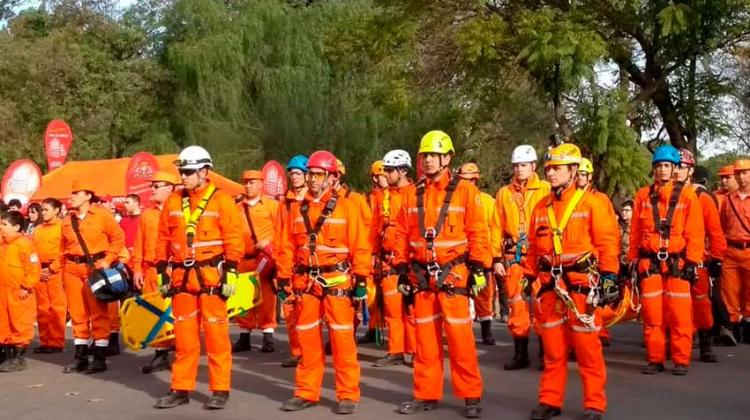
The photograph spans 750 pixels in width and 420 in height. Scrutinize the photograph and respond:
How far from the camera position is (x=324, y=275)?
321 inches

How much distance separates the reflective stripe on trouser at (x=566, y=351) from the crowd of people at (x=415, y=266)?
0.01 meters

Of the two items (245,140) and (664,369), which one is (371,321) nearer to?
(664,369)

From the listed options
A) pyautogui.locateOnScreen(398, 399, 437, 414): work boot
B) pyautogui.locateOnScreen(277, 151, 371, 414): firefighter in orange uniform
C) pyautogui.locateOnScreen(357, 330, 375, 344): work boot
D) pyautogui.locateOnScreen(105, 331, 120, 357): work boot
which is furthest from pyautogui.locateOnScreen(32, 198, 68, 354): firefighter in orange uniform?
pyautogui.locateOnScreen(398, 399, 437, 414): work boot

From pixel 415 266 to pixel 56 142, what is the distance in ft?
59.0

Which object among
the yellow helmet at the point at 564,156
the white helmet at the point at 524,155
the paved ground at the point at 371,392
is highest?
the white helmet at the point at 524,155

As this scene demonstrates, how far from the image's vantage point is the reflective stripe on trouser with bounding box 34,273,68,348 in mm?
12484

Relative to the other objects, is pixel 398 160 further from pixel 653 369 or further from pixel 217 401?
pixel 653 369

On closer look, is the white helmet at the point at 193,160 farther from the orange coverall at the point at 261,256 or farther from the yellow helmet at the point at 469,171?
the yellow helmet at the point at 469,171

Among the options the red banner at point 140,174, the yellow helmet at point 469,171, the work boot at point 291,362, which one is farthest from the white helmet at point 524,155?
the red banner at point 140,174

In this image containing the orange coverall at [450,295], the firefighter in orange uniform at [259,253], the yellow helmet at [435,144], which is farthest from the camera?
the firefighter in orange uniform at [259,253]

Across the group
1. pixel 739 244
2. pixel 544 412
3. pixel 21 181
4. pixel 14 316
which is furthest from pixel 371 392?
pixel 21 181

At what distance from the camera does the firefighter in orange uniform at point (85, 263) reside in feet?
34.3

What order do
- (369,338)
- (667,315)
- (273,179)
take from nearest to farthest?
(667,315) < (369,338) < (273,179)

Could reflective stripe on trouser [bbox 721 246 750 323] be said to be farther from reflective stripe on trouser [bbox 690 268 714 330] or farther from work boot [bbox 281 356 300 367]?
work boot [bbox 281 356 300 367]
